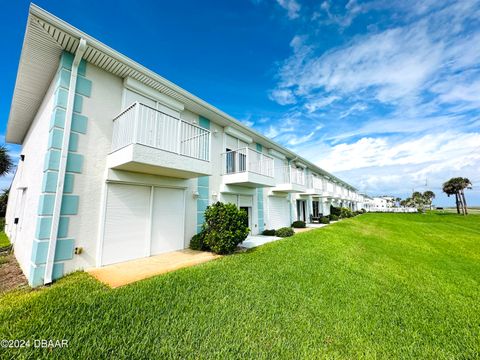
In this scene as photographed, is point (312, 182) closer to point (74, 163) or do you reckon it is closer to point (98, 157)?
point (98, 157)

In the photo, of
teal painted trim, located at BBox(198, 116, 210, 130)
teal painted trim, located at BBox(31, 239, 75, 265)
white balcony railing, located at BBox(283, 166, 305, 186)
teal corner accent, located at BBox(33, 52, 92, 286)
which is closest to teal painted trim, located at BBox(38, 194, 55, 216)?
teal corner accent, located at BBox(33, 52, 92, 286)

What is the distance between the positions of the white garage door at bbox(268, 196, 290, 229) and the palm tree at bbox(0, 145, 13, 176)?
22.0 metres

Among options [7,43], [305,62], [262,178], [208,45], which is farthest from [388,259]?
[7,43]

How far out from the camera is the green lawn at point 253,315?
109 inches

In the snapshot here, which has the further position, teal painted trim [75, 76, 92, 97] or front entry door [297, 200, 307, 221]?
front entry door [297, 200, 307, 221]

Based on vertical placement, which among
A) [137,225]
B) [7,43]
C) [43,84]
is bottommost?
[137,225]

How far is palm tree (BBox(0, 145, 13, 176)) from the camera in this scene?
16.2m

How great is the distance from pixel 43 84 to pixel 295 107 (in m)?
15.2

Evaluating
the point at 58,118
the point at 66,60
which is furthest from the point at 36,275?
the point at 66,60

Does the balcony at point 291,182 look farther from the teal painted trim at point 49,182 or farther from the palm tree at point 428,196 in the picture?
the palm tree at point 428,196

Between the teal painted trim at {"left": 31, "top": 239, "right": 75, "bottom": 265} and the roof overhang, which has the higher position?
the roof overhang

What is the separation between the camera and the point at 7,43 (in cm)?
746

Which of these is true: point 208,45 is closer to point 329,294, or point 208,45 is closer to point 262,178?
point 262,178

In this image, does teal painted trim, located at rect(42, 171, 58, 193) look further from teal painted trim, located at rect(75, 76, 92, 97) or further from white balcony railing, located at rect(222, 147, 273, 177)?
white balcony railing, located at rect(222, 147, 273, 177)
